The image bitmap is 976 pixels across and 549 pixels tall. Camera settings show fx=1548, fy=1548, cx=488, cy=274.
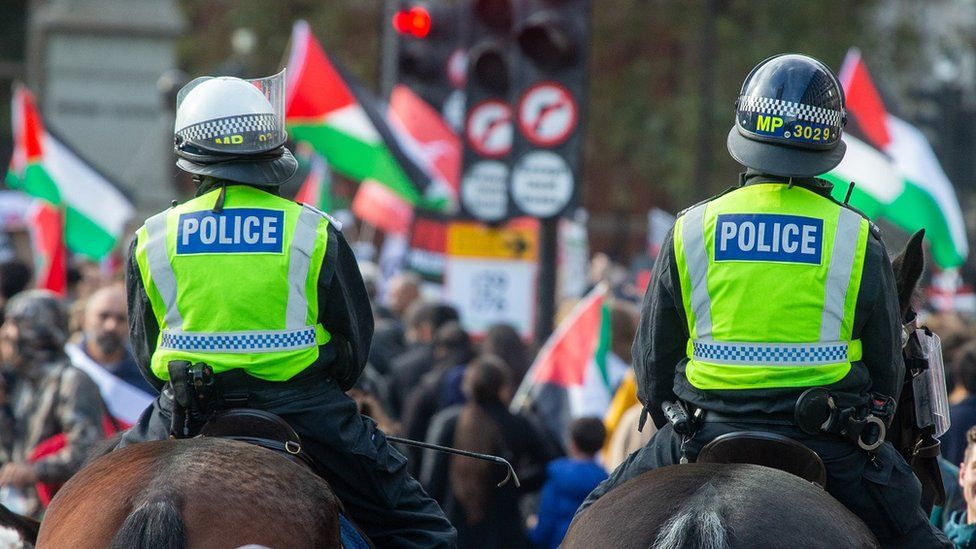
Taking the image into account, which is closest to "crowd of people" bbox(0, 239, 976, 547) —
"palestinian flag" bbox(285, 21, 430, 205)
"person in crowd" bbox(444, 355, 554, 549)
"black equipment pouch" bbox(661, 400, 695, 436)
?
"person in crowd" bbox(444, 355, 554, 549)

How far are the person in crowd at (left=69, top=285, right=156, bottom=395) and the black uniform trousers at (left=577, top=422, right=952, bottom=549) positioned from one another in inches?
181

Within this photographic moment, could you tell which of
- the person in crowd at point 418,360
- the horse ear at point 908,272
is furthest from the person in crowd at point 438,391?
the horse ear at point 908,272

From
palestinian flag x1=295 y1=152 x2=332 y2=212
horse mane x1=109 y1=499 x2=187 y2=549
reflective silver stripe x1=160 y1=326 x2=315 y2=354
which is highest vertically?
reflective silver stripe x1=160 y1=326 x2=315 y2=354

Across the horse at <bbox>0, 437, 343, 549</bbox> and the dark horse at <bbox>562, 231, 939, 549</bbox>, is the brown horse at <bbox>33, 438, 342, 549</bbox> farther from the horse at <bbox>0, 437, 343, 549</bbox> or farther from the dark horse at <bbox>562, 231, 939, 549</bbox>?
the dark horse at <bbox>562, 231, 939, 549</bbox>

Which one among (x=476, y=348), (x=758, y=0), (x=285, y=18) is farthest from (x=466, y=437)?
(x=285, y=18)

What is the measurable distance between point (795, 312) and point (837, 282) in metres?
0.14

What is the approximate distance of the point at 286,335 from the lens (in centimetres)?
455

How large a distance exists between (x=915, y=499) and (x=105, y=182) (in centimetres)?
1058

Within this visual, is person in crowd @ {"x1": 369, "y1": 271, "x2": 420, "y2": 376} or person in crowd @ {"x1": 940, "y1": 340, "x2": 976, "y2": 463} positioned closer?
person in crowd @ {"x1": 940, "y1": 340, "x2": 976, "y2": 463}

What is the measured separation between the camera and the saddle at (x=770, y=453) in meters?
4.02

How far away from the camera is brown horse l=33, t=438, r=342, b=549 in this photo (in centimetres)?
363

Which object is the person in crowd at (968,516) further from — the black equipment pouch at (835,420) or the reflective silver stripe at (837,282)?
the reflective silver stripe at (837,282)

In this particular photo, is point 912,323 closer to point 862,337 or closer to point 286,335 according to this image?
point 862,337

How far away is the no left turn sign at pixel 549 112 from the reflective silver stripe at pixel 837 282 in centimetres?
707
